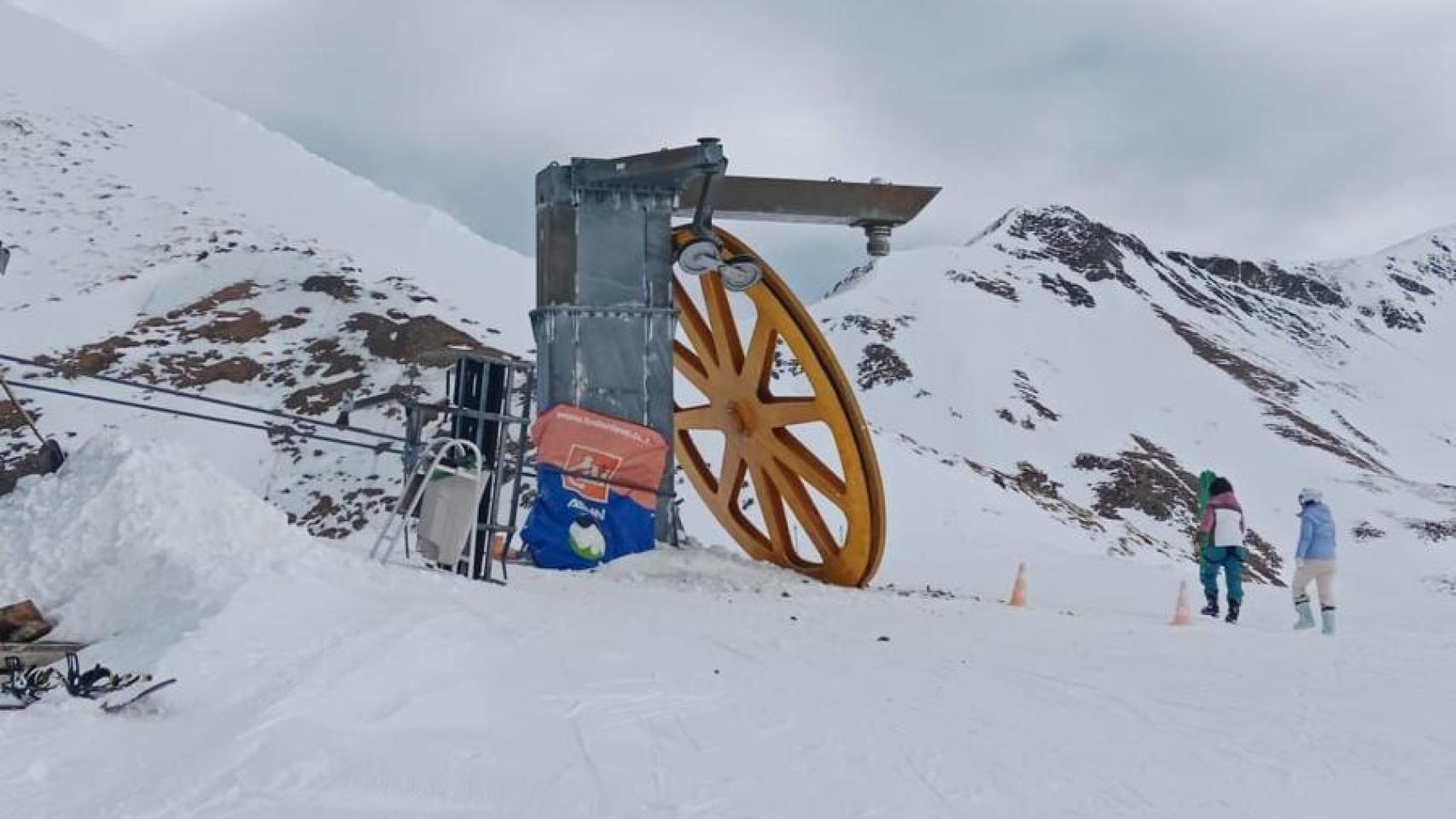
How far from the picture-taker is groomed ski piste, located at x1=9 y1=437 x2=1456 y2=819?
450 centimetres

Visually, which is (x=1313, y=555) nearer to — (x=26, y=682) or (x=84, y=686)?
(x=84, y=686)

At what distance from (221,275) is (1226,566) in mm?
34333

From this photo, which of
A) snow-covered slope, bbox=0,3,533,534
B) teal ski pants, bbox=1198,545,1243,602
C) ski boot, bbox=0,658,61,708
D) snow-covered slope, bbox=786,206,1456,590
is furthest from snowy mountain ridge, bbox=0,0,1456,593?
teal ski pants, bbox=1198,545,1243,602

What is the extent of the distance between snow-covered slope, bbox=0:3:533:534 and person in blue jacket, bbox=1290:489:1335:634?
673 inches

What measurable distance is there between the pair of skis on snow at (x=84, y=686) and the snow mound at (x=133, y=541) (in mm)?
569

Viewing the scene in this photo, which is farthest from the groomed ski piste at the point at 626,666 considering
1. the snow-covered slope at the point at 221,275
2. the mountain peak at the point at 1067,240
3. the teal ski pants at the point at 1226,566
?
the mountain peak at the point at 1067,240

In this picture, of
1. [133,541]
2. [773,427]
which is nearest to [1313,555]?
[773,427]

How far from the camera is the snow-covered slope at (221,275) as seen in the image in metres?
27.8

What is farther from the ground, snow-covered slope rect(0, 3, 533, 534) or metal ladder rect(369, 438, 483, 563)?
snow-covered slope rect(0, 3, 533, 534)

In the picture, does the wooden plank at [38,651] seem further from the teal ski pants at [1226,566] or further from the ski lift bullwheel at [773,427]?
the teal ski pants at [1226,566]

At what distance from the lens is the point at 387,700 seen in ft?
18.1

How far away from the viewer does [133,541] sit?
682 centimetres

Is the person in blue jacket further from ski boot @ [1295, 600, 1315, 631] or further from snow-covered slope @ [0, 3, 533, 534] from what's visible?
snow-covered slope @ [0, 3, 533, 534]

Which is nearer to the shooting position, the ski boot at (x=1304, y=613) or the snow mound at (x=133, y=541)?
the snow mound at (x=133, y=541)
